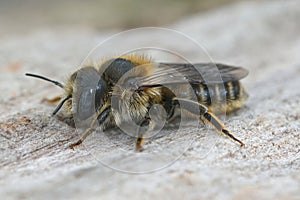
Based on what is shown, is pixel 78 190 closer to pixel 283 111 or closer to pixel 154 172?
pixel 154 172

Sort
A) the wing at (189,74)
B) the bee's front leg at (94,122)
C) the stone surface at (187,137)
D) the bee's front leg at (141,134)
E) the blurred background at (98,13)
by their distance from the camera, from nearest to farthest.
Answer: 1. the stone surface at (187,137)
2. the bee's front leg at (141,134)
3. the bee's front leg at (94,122)
4. the wing at (189,74)
5. the blurred background at (98,13)

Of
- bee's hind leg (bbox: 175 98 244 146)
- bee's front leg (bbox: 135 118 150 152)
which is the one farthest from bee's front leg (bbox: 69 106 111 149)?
bee's hind leg (bbox: 175 98 244 146)

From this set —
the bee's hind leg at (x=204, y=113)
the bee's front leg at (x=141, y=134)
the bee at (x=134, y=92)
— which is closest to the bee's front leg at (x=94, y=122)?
the bee at (x=134, y=92)

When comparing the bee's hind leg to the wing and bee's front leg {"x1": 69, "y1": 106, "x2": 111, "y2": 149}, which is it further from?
bee's front leg {"x1": 69, "y1": 106, "x2": 111, "y2": 149}

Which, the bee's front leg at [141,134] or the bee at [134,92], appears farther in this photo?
the bee at [134,92]

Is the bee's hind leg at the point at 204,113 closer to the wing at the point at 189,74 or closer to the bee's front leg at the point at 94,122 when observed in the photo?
the wing at the point at 189,74

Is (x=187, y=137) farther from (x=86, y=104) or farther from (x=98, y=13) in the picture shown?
(x=98, y=13)

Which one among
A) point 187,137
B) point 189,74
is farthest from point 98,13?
point 187,137
